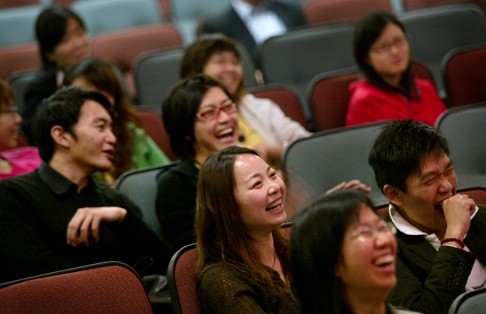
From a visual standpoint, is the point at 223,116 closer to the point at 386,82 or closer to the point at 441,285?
the point at 386,82

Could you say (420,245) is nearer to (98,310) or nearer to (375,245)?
(375,245)

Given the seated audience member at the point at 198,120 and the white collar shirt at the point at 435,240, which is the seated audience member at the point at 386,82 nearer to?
the seated audience member at the point at 198,120

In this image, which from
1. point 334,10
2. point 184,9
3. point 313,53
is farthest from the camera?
point 184,9

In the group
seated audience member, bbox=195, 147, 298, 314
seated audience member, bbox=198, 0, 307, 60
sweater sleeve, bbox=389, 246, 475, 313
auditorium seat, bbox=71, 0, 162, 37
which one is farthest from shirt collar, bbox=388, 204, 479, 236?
auditorium seat, bbox=71, 0, 162, 37

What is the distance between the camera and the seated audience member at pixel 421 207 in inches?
70.7

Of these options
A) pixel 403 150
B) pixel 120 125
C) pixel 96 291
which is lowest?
pixel 96 291

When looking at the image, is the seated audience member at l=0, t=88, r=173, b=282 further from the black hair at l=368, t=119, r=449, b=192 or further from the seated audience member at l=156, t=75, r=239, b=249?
the black hair at l=368, t=119, r=449, b=192

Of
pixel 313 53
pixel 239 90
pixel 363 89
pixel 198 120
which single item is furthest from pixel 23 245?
pixel 313 53

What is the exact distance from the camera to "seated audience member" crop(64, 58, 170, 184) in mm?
2803

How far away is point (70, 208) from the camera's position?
2.20 m

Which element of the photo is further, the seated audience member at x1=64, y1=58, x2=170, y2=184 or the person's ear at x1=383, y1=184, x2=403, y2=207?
the seated audience member at x1=64, y1=58, x2=170, y2=184

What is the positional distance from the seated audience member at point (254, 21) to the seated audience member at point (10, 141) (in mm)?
1517

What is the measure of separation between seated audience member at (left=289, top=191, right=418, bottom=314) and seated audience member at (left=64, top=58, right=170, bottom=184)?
138cm

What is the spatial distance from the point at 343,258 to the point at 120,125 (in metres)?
1.48
